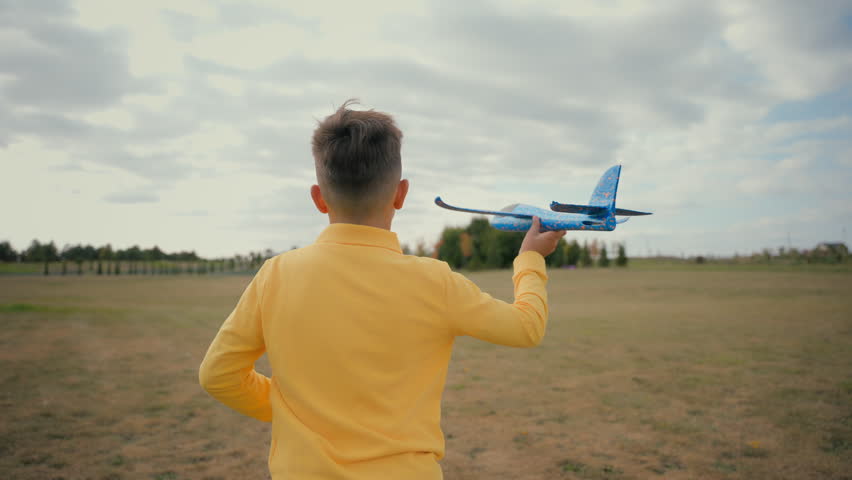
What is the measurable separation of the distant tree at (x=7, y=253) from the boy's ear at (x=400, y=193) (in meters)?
78.5

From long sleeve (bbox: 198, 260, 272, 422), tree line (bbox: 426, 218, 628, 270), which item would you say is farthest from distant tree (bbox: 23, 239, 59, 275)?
long sleeve (bbox: 198, 260, 272, 422)

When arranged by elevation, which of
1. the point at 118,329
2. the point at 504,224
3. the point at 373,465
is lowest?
the point at 118,329

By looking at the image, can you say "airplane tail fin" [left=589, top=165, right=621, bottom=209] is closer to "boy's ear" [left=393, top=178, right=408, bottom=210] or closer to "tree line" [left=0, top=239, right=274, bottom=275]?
"boy's ear" [left=393, top=178, right=408, bottom=210]

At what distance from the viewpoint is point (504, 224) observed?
2.24 metres

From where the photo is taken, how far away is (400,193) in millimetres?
1833

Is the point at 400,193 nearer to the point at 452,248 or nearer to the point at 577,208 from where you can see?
the point at 577,208

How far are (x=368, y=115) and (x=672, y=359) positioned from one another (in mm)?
11121

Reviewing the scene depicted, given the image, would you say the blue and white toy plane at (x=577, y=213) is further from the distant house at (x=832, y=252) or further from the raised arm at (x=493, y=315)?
the distant house at (x=832, y=252)

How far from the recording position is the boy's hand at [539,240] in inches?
76.6

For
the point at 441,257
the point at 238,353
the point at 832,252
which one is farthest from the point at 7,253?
the point at 832,252

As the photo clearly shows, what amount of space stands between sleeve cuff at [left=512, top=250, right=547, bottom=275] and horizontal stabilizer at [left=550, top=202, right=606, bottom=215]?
205 mm

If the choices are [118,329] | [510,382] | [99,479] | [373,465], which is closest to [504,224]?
[373,465]

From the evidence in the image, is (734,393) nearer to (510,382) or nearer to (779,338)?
A: (510,382)

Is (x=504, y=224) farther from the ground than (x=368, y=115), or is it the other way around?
(x=368, y=115)
